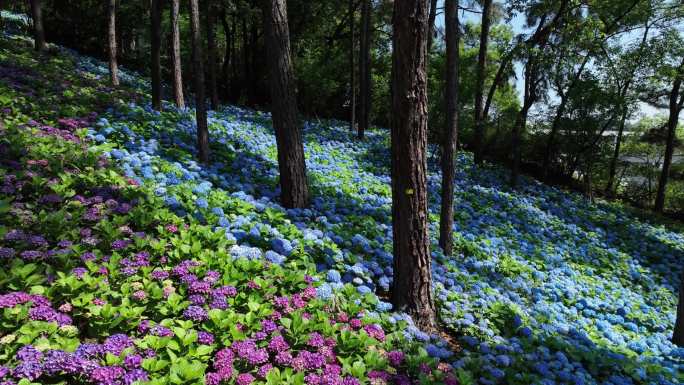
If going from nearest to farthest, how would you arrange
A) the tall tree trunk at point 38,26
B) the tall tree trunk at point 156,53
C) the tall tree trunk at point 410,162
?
the tall tree trunk at point 410,162 < the tall tree trunk at point 156,53 < the tall tree trunk at point 38,26

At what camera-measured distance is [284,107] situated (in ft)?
20.0

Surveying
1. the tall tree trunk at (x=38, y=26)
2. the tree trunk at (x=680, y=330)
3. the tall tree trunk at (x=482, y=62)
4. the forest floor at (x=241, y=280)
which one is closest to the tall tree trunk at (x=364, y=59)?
the tall tree trunk at (x=482, y=62)

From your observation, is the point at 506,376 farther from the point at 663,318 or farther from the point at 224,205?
the point at 663,318

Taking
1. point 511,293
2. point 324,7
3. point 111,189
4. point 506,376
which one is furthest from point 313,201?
point 324,7

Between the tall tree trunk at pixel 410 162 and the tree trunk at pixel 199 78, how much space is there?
4.23 m

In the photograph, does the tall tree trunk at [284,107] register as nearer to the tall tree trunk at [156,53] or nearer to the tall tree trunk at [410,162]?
the tall tree trunk at [410,162]

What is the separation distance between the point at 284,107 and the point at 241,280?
315 centimetres

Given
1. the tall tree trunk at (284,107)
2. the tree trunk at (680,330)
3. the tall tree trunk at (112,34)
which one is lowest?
the tree trunk at (680,330)

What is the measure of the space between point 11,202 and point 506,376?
5315mm

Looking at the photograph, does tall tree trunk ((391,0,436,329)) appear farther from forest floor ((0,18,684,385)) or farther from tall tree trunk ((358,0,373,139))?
tall tree trunk ((358,0,373,139))

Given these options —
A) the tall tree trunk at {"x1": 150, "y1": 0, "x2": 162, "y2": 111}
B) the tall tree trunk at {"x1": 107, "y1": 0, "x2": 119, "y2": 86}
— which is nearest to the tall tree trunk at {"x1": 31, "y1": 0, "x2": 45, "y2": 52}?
the tall tree trunk at {"x1": 107, "y1": 0, "x2": 119, "y2": 86}

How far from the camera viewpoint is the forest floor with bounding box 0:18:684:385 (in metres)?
2.89

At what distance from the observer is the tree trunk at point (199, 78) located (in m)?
6.82

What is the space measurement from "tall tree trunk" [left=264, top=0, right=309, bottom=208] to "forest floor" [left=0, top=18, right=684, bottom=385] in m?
0.37
